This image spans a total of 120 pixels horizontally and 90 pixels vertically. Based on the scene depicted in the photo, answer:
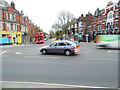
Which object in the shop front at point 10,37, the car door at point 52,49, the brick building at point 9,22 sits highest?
the brick building at point 9,22

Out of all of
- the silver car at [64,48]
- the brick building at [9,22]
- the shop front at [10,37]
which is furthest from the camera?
the brick building at [9,22]

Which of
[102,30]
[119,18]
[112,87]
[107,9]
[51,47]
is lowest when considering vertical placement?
[112,87]

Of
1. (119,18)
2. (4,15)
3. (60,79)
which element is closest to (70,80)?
(60,79)

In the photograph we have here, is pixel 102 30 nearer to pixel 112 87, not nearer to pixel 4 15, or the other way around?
pixel 4 15

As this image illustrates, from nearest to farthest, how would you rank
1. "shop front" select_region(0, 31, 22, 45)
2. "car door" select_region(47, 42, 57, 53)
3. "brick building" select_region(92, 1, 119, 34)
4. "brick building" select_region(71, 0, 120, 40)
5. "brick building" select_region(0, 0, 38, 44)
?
1. "car door" select_region(47, 42, 57, 53)
2. "brick building" select_region(71, 0, 120, 40)
3. "brick building" select_region(92, 1, 119, 34)
4. "shop front" select_region(0, 31, 22, 45)
5. "brick building" select_region(0, 0, 38, 44)

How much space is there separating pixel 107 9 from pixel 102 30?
20.1 ft

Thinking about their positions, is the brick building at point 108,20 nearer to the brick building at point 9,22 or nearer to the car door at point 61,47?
the car door at point 61,47

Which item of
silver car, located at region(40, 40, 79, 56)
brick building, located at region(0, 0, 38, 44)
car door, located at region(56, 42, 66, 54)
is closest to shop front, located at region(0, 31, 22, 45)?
brick building, located at region(0, 0, 38, 44)

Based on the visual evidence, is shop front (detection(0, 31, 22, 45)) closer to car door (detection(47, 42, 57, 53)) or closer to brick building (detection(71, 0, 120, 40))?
car door (detection(47, 42, 57, 53))

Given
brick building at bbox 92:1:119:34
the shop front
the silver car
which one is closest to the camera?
the silver car

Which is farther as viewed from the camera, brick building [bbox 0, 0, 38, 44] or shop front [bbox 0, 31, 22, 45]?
brick building [bbox 0, 0, 38, 44]

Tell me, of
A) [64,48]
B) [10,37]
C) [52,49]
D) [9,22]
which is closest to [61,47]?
[64,48]

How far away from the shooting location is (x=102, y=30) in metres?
33.9

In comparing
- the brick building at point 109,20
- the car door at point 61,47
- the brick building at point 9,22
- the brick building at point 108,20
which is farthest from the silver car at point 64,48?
the brick building at point 9,22
